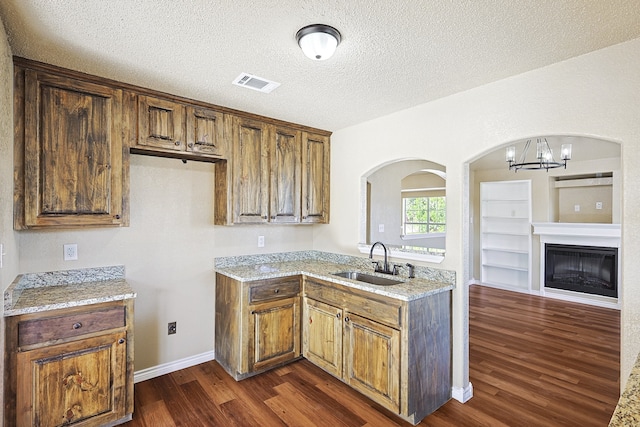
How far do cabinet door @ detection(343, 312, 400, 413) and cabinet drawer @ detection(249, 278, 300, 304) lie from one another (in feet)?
2.14

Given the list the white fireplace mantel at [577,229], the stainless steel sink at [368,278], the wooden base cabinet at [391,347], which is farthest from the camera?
the white fireplace mantel at [577,229]

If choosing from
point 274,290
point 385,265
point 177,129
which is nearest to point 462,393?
point 385,265

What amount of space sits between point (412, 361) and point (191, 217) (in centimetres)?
229

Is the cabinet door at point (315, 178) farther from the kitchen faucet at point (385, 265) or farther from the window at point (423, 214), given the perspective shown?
the window at point (423, 214)

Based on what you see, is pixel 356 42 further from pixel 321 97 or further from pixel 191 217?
pixel 191 217

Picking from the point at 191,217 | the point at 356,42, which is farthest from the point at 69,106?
the point at 356,42

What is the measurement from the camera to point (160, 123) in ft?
8.69

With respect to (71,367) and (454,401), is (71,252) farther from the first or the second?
(454,401)

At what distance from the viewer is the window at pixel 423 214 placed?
27.3ft

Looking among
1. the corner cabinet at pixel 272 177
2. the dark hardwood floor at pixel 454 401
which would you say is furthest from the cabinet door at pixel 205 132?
the dark hardwood floor at pixel 454 401

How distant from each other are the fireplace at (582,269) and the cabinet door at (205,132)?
231 inches

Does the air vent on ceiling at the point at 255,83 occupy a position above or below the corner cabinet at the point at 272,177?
above

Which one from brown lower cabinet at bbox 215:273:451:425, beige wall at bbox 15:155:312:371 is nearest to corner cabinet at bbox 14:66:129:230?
beige wall at bbox 15:155:312:371

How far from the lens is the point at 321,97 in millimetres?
2732
